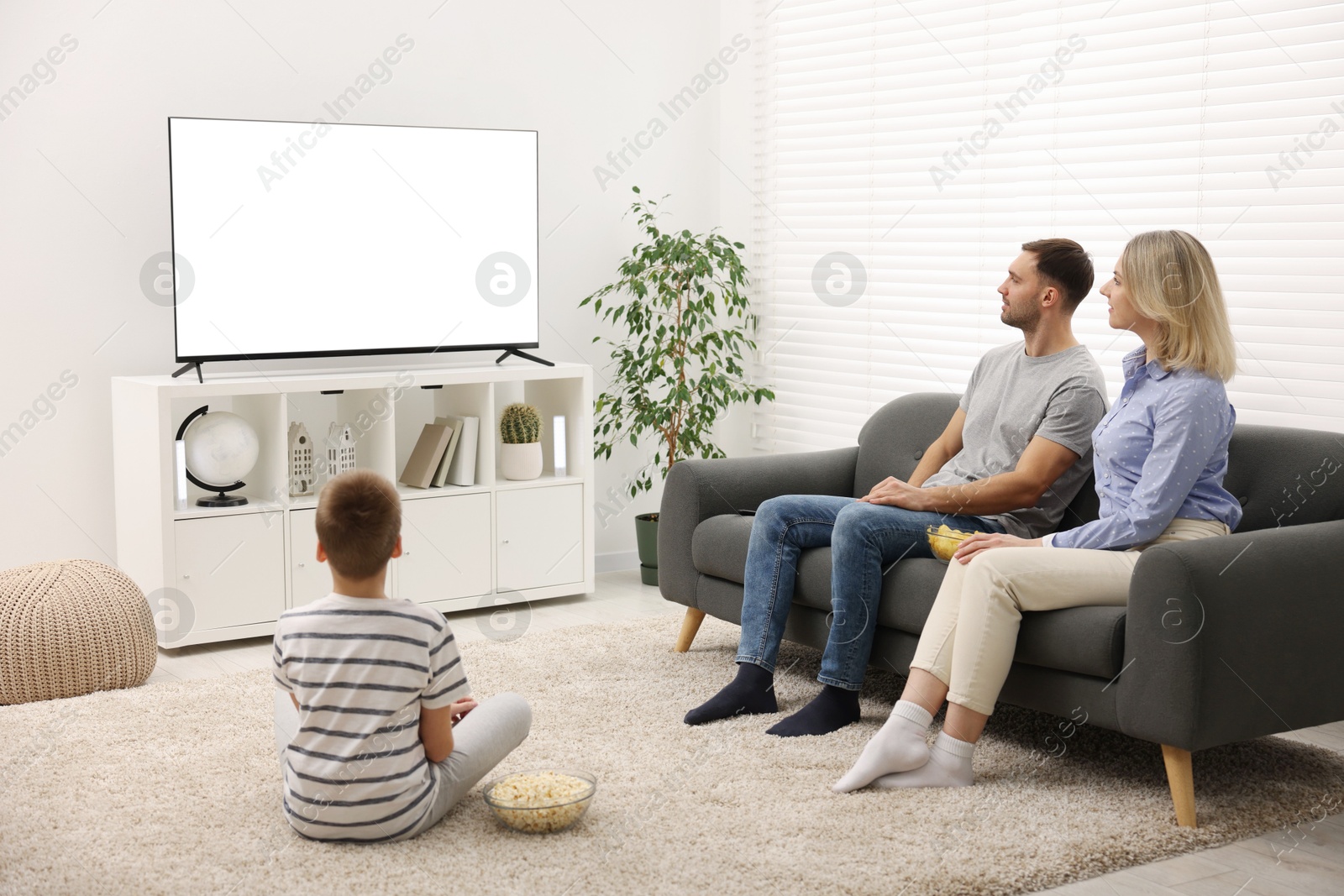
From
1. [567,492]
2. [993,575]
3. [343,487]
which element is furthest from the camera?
[567,492]

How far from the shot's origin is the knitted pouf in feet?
10.0

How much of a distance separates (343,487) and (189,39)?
2.50 m

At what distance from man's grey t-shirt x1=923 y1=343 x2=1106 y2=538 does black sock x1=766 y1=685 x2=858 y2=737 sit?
551 millimetres

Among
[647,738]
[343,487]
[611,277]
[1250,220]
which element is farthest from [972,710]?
[611,277]

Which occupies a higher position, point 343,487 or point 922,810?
point 343,487

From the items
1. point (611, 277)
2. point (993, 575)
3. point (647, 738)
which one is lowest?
point (647, 738)

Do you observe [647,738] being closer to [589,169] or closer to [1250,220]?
[1250,220]

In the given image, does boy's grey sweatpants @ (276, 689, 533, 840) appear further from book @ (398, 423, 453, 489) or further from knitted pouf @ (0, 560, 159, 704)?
book @ (398, 423, 453, 489)

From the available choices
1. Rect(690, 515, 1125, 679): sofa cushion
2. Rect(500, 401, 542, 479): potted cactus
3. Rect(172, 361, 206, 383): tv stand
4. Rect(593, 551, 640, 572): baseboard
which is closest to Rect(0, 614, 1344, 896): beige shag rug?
Rect(690, 515, 1125, 679): sofa cushion

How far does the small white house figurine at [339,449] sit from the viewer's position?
12.8 feet

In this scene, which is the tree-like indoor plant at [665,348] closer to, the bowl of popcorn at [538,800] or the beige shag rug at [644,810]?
the beige shag rug at [644,810]

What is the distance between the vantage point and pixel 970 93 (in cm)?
395

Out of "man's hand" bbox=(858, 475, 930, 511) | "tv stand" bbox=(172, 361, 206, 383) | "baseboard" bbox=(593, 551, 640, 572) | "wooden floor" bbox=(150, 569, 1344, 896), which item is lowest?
"baseboard" bbox=(593, 551, 640, 572)

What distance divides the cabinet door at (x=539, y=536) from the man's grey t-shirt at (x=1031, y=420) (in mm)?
1577
